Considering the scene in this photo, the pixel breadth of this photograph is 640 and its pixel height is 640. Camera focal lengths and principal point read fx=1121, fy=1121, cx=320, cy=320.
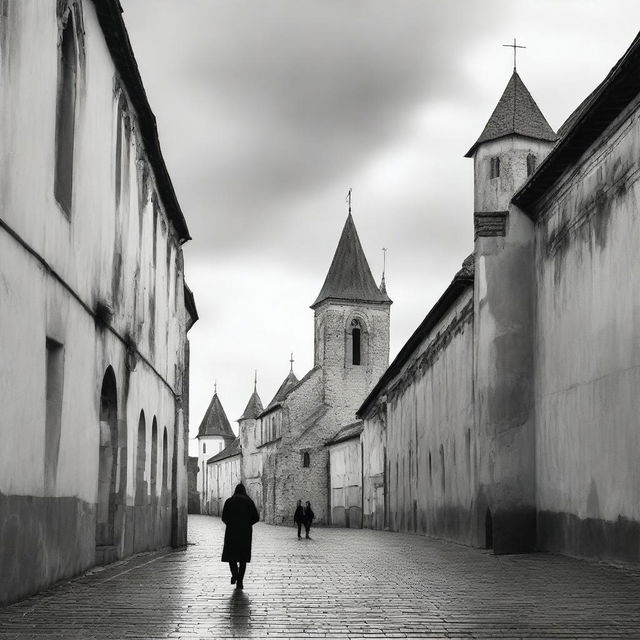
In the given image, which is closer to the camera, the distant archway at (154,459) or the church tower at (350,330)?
the distant archway at (154,459)

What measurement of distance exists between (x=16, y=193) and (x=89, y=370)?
4.98 meters

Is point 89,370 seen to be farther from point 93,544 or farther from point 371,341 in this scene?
point 371,341

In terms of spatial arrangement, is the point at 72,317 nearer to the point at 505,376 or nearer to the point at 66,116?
the point at 66,116

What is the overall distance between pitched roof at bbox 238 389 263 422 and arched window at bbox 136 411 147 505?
75.7m

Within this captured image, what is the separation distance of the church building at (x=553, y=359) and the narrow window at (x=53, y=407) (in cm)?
828

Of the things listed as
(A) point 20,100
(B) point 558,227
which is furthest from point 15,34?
(B) point 558,227

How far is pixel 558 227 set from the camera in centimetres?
2145

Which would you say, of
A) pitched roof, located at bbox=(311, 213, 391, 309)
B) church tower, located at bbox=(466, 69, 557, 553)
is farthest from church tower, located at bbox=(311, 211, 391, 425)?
church tower, located at bbox=(466, 69, 557, 553)

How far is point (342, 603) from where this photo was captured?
11875 millimetres

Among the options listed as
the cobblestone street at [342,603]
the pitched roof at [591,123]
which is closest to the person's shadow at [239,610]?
the cobblestone street at [342,603]

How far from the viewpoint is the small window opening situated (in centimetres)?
3759

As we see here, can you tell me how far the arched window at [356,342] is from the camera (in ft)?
270

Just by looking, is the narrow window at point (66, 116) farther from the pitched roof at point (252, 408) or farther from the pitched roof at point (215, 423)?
the pitched roof at point (215, 423)

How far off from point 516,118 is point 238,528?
27.0 m
